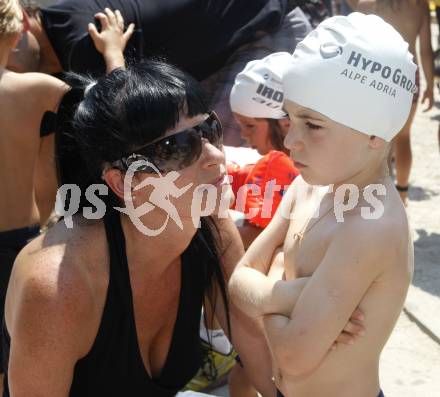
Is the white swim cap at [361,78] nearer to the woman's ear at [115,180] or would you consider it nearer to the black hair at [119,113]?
the black hair at [119,113]

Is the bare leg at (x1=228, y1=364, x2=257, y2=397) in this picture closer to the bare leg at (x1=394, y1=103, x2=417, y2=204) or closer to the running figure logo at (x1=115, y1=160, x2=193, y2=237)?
the running figure logo at (x1=115, y1=160, x2=193, y2=237)

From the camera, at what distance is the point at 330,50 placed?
1842 mm

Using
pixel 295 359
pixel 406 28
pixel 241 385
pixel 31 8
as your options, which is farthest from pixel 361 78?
pixel 406 28

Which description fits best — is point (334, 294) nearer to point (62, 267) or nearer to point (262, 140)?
point (62, 267)

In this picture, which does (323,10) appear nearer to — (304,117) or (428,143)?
(428,143)

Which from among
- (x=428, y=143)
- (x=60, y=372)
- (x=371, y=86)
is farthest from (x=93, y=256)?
(x=428, y=143)

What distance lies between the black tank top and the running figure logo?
6 centimetres

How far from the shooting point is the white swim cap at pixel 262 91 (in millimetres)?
3328

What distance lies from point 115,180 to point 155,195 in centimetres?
12

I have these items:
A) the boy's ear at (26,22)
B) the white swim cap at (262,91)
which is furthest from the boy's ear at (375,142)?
the boy's ear at (26,22)

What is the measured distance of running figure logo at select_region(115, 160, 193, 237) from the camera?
1979 mm

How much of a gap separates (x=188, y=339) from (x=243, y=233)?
2.72 ft

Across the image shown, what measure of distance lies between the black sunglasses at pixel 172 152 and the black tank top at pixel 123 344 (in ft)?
0.60

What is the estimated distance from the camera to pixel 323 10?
20.1ft
